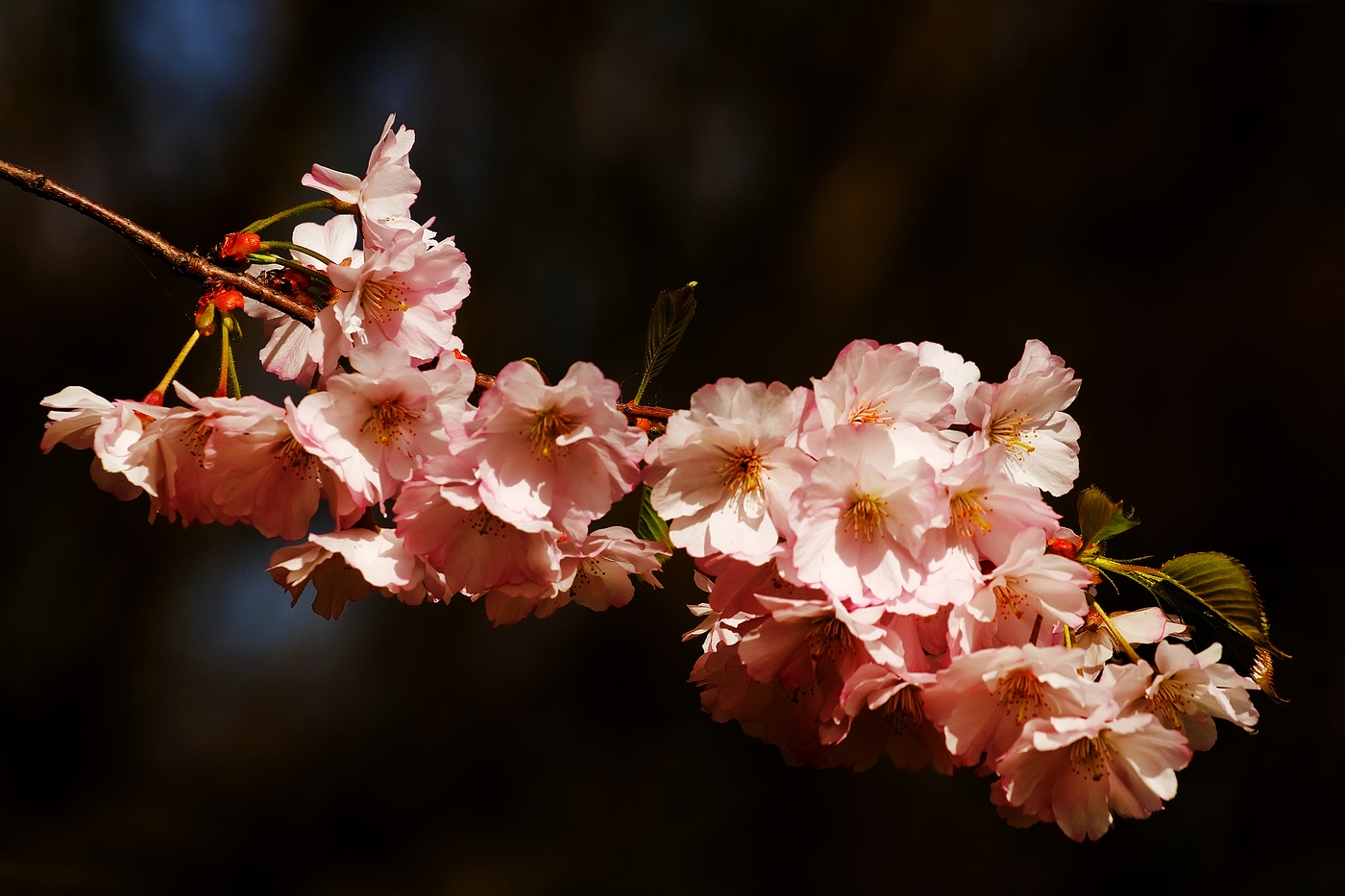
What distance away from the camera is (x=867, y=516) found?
1.68 feet

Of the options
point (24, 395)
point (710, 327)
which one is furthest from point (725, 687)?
point (24, 395)

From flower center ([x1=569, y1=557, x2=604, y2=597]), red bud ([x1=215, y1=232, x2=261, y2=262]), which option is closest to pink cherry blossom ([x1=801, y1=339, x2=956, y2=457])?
flower center ([x1=569, y1=557, x2=604, y2=597])

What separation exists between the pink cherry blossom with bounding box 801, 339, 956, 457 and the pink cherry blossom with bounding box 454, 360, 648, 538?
0.13m

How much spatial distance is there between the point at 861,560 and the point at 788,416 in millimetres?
100

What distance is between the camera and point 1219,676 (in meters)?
0.56

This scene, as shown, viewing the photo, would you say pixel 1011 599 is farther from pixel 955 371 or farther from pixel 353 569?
pixel 353 569

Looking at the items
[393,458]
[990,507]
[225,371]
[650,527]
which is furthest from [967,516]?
[225,371]

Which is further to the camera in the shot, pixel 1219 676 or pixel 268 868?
pixel 268 868

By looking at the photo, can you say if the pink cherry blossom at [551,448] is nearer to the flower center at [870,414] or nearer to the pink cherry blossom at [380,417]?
the pink cherry blossom at [380,417]

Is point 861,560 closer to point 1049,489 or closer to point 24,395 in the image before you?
point 1049,489

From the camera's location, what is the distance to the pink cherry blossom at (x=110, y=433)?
534 millimetres

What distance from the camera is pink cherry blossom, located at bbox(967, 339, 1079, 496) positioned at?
645 millimetres

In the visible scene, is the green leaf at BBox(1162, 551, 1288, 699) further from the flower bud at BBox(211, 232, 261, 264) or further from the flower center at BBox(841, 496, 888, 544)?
the flower bud at BBox(211, 232, 261, 264)

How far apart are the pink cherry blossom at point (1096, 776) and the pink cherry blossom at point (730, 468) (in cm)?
21
